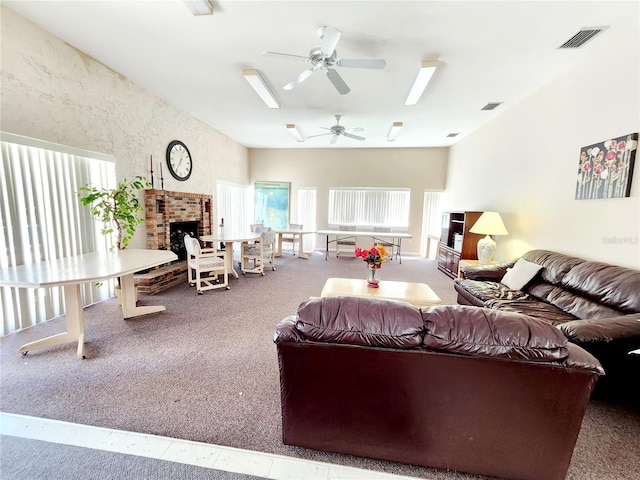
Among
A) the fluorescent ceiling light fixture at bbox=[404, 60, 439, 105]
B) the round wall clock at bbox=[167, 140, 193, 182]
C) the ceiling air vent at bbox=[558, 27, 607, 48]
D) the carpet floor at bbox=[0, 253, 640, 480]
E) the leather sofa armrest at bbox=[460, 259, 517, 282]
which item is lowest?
the carpet floor at bbox=[0, 253, 640, 480]

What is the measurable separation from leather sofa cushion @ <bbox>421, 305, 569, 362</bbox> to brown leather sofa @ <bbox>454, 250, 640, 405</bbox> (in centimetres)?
82

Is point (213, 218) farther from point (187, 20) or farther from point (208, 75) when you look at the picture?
point (187, 20)

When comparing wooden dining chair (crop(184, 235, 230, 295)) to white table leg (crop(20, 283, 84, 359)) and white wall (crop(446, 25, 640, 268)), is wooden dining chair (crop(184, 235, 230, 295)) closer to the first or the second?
white table leg (crop(20, 283, 84, 359))

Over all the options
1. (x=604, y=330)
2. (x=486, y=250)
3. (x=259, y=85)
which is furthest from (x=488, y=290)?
(x=259, y=85)

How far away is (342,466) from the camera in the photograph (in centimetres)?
129

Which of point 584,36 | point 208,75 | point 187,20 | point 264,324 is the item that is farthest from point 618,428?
point 208,75

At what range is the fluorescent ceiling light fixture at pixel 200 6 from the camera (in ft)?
6.69

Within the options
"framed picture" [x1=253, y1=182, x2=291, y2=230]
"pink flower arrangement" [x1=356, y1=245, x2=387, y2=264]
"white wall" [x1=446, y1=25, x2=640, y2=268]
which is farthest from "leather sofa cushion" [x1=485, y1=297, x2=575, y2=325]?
"framed picture" [x1=253, y1=182, x2=291, y2=230]

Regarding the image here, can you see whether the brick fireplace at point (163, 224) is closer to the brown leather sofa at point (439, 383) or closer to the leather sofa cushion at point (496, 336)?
the brown leather sofa at point (439, 383)

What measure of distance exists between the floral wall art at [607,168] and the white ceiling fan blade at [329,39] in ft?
8.98

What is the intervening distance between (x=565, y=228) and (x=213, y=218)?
6044 millimetres

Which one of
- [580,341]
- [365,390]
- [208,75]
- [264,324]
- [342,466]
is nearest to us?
[365,390]

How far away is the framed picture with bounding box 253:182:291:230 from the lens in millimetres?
7602

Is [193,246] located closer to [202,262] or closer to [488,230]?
[202,262]
